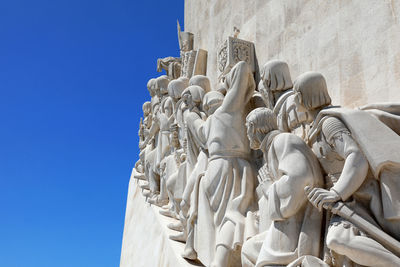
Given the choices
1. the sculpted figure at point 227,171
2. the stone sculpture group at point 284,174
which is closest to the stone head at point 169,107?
the stone sculpture group at point 284,174

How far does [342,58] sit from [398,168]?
138 centimetres

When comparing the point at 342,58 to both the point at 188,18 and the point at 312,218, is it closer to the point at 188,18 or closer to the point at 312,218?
the point at 312,218

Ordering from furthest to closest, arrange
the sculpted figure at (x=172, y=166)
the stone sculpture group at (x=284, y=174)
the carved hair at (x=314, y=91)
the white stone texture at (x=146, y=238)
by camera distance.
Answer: the sculpted figure at (x=172, y=166) < the white stone texture at (x=146, y=238) < the carved hair at (x=314, y=91) < the stone sculpture group at (x=284, y=174)

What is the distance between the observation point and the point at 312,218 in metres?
2.87

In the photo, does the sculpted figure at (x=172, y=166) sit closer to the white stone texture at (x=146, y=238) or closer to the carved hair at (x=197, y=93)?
the white stone texture at (x=146, y=238)

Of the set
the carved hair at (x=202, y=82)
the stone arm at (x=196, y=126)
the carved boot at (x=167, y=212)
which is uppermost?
the carved hair at (x=202, y=82)

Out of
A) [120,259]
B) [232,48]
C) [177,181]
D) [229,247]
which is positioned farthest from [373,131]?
[120,259]

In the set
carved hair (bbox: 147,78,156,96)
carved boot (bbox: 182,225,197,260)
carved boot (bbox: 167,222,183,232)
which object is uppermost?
carved hair (bbox: 147,78,156,96)

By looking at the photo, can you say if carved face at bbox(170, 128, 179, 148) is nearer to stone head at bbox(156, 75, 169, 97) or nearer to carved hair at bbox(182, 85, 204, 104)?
carved hair at bbox(182, 85, 204, 104)

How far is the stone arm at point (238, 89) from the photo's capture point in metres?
4.18

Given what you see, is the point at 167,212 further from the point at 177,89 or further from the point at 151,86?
the point at 151,86

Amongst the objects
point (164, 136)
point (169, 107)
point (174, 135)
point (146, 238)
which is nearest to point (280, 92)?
point (174, 135)

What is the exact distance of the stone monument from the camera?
2516 millimetres

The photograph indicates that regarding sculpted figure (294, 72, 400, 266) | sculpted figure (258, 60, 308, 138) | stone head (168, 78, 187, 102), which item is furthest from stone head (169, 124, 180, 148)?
sculpted figure (294, 72, 400, 266)
